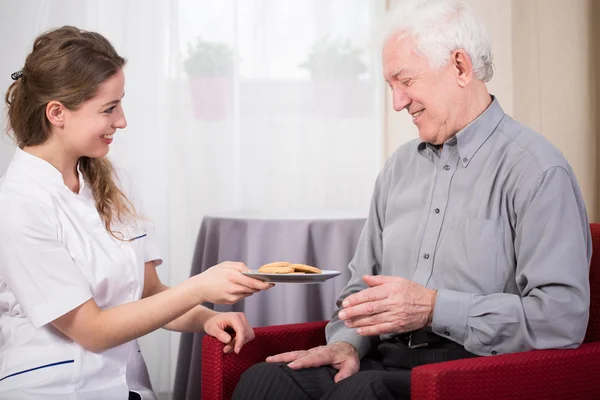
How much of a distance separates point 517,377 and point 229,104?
2.63 metres

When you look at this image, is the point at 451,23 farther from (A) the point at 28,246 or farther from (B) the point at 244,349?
(A) the point at 28,246

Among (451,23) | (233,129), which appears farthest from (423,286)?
(233,129)

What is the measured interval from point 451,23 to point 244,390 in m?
0.92

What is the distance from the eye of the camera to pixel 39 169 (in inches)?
63.6

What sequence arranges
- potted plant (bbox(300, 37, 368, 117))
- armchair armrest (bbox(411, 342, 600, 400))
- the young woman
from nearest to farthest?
armchair armrest (bbox(411, 342, 600, 400)), the young woman, potted plant (bbox(300, 37, 368, 117))

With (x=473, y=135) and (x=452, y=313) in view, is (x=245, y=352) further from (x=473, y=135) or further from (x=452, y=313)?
(x=473, y=135)

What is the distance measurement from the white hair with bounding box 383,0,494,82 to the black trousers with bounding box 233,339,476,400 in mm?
632

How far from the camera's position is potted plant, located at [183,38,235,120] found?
3.69 metres

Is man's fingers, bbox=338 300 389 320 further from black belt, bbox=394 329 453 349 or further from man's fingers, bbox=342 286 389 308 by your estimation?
black belt, bbox=394 329 453 349

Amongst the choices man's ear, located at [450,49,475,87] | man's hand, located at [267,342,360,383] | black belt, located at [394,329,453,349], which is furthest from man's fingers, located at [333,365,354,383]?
man's ear, located at [450,49,475,87]

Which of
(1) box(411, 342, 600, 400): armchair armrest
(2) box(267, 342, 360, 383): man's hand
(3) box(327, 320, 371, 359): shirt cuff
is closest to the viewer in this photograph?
(1) box(411, 342, 600, 400): armchair armrest

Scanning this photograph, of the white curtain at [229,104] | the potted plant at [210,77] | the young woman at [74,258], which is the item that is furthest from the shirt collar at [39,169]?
the potted plant at [210,77]

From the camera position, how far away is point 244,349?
1.70 meters

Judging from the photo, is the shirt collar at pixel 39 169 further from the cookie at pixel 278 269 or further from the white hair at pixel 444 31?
the white hair at pixel 444 31
